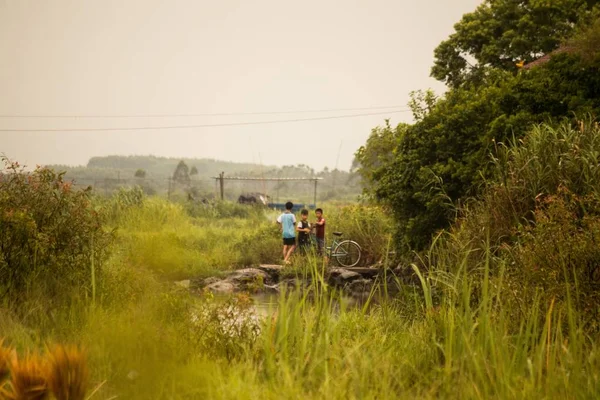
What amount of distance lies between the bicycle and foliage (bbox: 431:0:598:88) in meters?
6.72

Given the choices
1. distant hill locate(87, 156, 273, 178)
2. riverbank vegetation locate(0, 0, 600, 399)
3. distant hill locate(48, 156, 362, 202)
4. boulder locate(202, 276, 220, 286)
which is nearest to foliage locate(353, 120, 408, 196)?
riverbank vegetation locate(0, 0, 600, 399)

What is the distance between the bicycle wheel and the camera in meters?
16.7

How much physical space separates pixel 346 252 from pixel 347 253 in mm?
63

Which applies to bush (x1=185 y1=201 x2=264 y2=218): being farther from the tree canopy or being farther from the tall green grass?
the tall green grass

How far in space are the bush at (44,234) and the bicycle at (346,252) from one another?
9.24 m

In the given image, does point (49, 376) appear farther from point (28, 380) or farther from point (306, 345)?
point (306, 345)

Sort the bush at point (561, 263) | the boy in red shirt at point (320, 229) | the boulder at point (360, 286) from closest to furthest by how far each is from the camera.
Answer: the bush at point (561, 263) < the boulder at point (360, 286) < the boy in red shirt at point (320, 229)

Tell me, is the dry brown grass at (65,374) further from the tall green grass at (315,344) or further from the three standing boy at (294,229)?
the three standing boy at (294,229)

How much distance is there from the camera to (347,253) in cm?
1684

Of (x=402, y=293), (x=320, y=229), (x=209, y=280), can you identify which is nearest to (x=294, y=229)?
(x=320, y=229)

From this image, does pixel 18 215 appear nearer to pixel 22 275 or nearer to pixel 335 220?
pixel 22 275

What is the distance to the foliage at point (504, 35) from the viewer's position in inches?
749

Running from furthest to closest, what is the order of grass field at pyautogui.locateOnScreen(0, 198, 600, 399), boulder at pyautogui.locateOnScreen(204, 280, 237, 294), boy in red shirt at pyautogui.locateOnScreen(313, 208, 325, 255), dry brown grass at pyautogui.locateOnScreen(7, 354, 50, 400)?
boy in red shirt at pyautogui.locateOnScreen(313, 208, 325, 255) → boulder at pyautogui.locateOnScreen(204, 280, 237, 294) → grass field at pyautogui.locateOnScreen(0, 198, 600, 399) → dry brown grass at pyautogui.locateOnScreen(7, 354, 50, 400)

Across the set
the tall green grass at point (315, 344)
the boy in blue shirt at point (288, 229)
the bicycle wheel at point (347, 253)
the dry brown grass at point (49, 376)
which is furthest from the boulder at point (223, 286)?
the dry brown grass at point (49, 376)
